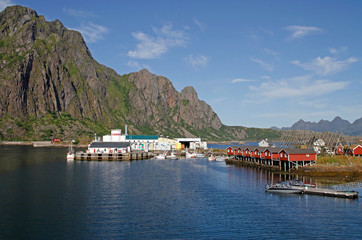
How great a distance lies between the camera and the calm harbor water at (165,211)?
4162 centimetres

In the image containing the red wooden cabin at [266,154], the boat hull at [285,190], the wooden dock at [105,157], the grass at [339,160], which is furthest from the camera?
the wooden dock at [105,157]

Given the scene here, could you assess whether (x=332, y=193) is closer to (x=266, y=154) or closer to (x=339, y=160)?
(x=339, y=160)

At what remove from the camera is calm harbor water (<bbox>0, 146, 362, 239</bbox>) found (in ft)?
137

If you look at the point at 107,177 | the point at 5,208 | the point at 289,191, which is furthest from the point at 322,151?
the point at 5,208

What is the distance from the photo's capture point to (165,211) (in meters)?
51.7

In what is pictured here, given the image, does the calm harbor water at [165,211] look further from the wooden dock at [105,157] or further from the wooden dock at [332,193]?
the wooden dock at [105,157]

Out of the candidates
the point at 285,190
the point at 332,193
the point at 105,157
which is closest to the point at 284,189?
the point at 285,190

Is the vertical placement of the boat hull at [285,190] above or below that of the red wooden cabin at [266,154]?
below

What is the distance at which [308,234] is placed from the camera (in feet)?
135

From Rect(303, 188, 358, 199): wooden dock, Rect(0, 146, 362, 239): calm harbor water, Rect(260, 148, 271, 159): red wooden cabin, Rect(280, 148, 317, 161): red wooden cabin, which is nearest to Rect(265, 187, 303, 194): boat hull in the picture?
Rect(303, 188, 358, 199): wooden dock

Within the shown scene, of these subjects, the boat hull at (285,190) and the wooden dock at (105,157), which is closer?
the boat hull at (285,190)

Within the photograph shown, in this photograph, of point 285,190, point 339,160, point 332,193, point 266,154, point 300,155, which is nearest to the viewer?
point 332,193

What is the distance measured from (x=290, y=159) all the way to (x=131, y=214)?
59633 millimetres

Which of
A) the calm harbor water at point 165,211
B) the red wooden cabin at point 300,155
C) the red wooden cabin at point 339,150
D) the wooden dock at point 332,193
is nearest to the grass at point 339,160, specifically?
the red wooden cabin at point 300,155
